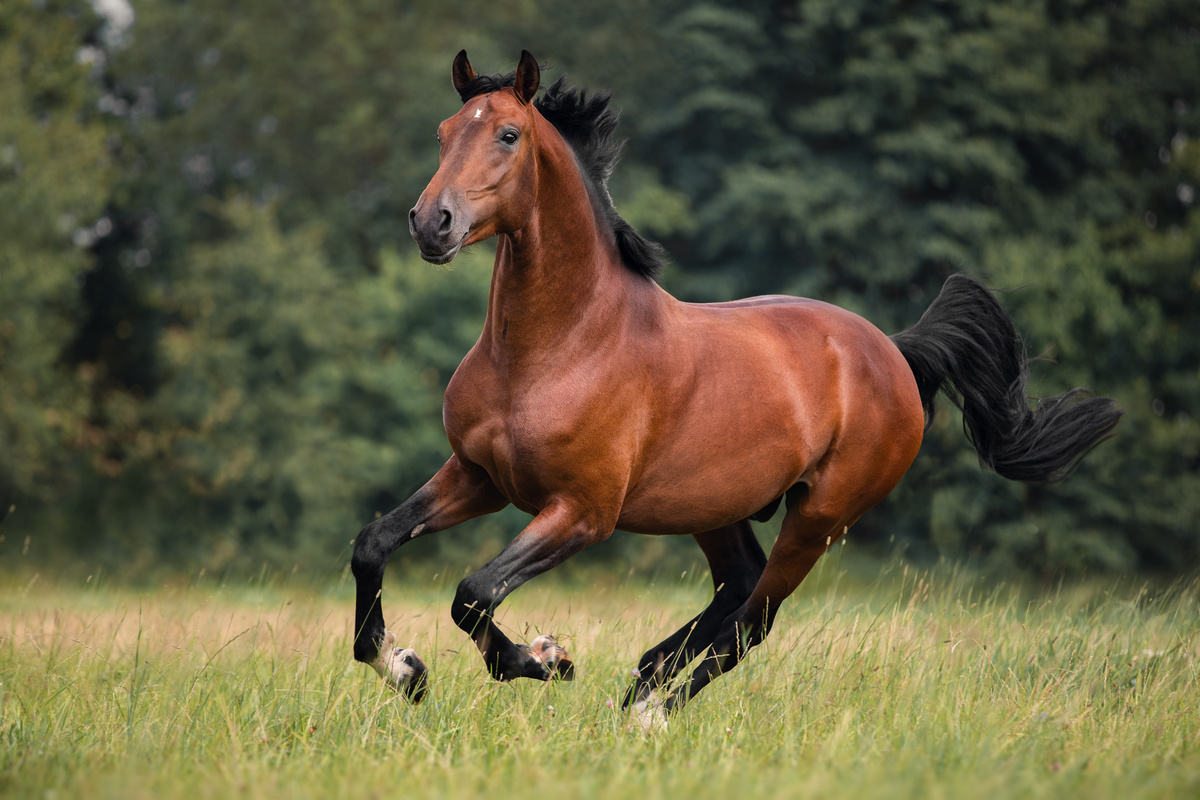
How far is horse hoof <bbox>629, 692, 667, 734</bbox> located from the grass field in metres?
0.07

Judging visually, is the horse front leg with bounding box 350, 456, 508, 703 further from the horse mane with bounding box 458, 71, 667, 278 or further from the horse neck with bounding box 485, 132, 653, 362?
the horse mane with bounding box 458, 71, 667, 278

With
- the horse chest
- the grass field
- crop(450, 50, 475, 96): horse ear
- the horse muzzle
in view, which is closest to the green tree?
the grass field

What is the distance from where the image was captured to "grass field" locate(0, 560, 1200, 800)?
314 cm

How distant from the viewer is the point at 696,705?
465 centimetres

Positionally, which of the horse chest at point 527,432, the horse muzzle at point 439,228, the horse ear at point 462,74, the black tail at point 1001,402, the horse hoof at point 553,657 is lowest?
the horse hoof at point 553,657

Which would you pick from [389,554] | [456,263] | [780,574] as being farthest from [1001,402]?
[456,263]

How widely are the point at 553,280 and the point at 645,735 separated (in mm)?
1775

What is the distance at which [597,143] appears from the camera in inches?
183

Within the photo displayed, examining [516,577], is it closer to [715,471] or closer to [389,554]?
[389,554]

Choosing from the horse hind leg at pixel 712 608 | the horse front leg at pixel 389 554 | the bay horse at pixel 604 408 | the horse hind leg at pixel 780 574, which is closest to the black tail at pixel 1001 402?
the bay horse at pixel 604 408

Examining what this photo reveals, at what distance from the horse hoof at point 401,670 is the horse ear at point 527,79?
217cm

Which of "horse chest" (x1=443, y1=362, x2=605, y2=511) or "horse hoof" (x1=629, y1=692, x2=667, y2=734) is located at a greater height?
"horse chest" (x1=443, y1=362, x2=605, y2=511)

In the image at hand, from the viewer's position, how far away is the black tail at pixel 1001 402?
5938mm

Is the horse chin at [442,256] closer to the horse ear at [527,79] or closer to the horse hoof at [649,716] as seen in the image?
the horse ear at [527,79]
